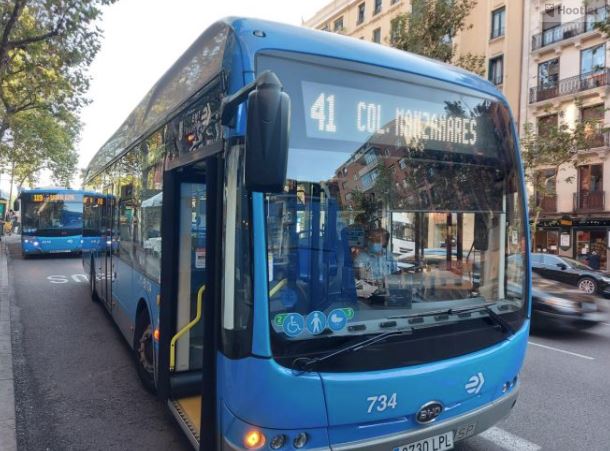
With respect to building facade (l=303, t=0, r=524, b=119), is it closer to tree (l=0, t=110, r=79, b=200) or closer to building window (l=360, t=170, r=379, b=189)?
tree (l=0, t=110, r=79, b=200)

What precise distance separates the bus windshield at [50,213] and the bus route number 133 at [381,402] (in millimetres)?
18745

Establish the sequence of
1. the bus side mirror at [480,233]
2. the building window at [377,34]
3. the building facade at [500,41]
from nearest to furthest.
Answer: the bus side mirror at [480,233]
the building facade at [500,41]
the building window at [377,34]

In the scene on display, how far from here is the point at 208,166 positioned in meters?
2.96

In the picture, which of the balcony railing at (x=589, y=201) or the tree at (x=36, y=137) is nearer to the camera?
the tree at (x=36, y=137)

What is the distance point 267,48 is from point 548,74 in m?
29.8

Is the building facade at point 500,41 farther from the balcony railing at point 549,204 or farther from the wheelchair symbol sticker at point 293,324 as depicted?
the wheelchair symbol sticker at point 293,324

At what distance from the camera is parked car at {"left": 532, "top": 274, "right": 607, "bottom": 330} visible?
332 inches

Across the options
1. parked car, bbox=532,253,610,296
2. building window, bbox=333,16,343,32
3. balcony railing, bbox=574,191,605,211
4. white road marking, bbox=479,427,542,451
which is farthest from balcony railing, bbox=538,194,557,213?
white road marking, bbox=479,427,542,451

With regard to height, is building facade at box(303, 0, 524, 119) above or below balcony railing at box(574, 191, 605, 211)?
above

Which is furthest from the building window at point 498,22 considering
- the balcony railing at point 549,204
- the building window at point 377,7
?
the balcony railing at point 549,204

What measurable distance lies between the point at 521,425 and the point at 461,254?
213 cm

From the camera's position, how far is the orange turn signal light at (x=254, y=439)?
8.39 feet

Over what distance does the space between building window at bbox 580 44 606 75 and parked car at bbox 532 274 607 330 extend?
2062 centimetres

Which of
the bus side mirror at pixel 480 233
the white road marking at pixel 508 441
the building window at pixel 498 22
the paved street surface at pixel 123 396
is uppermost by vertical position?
the building window at pixel 498 22
